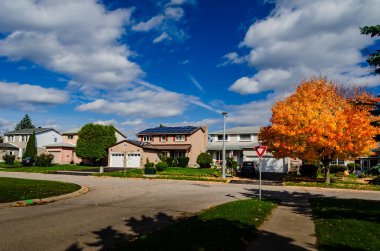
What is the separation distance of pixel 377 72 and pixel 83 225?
10.6 m

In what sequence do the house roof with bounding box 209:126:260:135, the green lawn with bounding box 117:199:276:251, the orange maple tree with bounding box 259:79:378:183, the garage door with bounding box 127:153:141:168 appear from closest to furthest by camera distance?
the green lawn with bounding box 117:199:276:251 → the orange maple tree with bounding box 259:79:378:183 → the garage door with bounding box 127:153:141:168 → the house roof with bounding box 209:126:260:135

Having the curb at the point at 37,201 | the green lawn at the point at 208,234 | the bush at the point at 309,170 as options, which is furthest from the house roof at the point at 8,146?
the green lawn at the point at 208,234

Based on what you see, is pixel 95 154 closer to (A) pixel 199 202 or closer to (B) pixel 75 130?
(B) pixel 75 130

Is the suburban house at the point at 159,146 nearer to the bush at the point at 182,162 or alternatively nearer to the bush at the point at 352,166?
the bush at the point at 182,162

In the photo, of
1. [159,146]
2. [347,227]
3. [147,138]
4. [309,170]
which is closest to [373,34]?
[347,227]

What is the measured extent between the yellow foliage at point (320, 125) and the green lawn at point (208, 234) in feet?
54.4

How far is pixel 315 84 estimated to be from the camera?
30.1 meters

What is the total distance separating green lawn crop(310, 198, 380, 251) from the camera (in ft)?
25.9

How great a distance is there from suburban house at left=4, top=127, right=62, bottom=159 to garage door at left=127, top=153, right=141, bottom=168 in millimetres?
22746

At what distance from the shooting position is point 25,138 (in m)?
64.9

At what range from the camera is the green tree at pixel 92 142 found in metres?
48.8

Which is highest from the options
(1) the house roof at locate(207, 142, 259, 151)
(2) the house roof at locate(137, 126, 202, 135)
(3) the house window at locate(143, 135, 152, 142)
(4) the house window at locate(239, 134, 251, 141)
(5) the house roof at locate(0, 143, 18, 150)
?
(2) the house roof at locate(137, 126, 202, 135)

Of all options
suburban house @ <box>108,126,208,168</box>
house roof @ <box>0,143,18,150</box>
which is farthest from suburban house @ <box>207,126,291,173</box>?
house roof @ <box>0,143,18,150</box>

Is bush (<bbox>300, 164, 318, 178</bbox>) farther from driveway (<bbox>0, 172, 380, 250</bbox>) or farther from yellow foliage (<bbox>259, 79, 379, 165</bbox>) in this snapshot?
driveway (<bbox>0, 172, 380, 250</bbox>)
